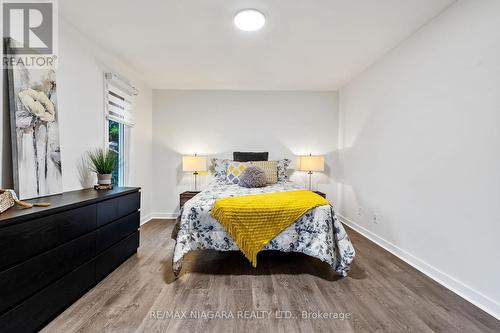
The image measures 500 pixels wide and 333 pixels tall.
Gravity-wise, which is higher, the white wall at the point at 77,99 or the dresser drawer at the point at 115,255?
the white wall at the point at 77,99

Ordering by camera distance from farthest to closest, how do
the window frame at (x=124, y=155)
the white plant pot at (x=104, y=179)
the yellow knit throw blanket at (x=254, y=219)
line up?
the window frame at (x=124, y=155) → the white plant pot at (x=104, y=179) → the yellow knit throw blanket at (x=254, y=219)

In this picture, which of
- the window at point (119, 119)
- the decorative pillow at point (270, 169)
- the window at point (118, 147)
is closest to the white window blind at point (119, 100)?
the window at point (119, 119)

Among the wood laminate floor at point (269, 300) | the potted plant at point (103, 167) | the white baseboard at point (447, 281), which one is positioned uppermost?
the potted plant at point (103, 167)

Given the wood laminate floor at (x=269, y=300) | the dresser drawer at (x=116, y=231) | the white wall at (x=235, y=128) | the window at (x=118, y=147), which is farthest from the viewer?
the white wall at (x=235, y=128)

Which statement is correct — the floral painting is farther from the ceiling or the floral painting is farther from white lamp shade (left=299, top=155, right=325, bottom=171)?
white lamp shade (left=299, top=155, right=325, bottom=171)

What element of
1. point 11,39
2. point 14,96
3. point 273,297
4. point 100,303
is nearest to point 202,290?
point 273,297

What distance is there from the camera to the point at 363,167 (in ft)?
10.6

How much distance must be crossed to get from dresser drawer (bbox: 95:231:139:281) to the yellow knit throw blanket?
1003mm

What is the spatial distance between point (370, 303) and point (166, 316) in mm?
1494

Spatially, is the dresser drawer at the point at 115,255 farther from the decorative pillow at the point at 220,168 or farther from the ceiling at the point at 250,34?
the ceiling at the point at 250,34

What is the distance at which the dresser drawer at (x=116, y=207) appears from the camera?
74.0 inches

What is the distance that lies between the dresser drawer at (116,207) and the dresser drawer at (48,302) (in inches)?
14.4

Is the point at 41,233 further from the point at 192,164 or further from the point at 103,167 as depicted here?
the point at 192,164

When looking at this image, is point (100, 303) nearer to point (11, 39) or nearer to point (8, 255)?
point (8, 255)
